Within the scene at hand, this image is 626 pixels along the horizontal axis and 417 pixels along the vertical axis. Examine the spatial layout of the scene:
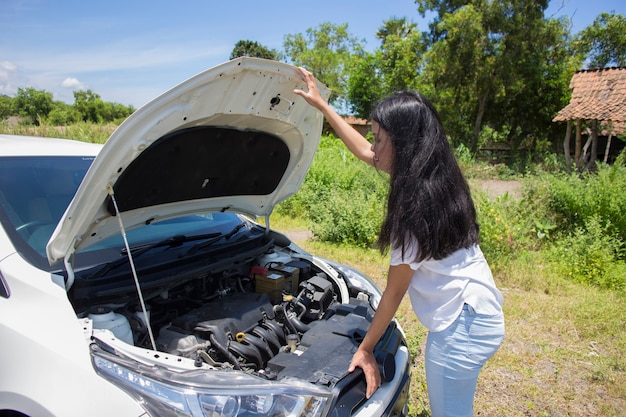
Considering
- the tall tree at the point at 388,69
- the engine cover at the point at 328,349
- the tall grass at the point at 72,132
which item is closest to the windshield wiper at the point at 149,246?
the engine cover at the point at 328,349

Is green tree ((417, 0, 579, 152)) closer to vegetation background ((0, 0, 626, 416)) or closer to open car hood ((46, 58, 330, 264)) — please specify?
vegetation background ((0, 0, 626, 416))

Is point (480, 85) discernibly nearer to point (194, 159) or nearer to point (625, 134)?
point (625, 134)

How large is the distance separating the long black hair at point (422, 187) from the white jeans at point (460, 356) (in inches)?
13.0

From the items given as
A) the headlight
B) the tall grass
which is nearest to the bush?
the headlight

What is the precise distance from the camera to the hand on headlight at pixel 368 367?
1.89m

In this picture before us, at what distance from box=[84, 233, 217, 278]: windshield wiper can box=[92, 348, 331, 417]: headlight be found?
0.63 metres

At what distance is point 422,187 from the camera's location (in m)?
1.68

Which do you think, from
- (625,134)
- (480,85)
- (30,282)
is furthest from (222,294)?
(480,85)

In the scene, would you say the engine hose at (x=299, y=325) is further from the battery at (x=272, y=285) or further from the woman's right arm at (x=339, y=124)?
the woman's right arm at (x=339, y=124)

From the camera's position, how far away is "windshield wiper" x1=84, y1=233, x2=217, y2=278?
2.25m

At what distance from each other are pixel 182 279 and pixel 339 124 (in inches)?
49.2

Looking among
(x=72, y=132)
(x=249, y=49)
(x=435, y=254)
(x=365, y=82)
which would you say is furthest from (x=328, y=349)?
(x=249, y=49)

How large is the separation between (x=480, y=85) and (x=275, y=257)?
753 inches

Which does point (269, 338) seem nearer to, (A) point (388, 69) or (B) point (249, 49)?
(A) point (388, 69)
